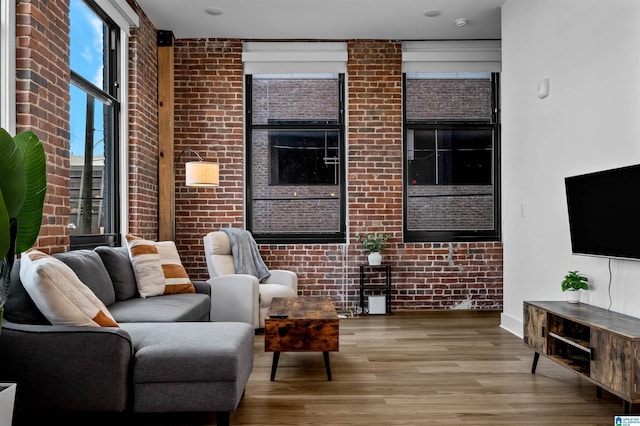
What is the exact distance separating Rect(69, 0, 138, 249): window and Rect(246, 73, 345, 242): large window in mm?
1664

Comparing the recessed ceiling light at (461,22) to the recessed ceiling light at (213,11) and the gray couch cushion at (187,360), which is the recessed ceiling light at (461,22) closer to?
the recessed ceiling light at (213,11)

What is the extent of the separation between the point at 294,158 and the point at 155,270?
2.57 meters

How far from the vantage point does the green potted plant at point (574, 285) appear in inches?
148

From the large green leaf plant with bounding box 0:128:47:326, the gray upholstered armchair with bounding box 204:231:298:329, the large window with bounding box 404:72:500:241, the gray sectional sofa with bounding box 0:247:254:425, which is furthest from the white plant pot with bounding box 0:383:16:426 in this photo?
the large window with bounding box 404:72:500:241

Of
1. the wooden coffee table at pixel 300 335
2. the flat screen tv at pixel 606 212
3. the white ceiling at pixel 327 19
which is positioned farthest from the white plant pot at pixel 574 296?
the white ceiling at pixel 327 19

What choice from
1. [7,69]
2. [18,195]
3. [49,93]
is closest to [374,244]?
[49,93]

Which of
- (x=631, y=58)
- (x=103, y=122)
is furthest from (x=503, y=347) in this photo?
(x=103, y=122)

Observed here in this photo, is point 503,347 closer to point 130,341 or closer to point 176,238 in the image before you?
point 130,341

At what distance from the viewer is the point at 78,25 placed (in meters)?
4.48

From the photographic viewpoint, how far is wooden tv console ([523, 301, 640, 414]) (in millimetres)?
2719

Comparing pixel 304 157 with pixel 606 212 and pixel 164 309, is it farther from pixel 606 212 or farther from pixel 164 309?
pixel 606 212

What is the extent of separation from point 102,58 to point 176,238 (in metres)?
2.21

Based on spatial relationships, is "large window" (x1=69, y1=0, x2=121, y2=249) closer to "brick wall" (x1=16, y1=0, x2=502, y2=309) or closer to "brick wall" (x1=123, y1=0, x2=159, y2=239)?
"brick wall" (x1=123, y1=0, x2=159, y2=239)

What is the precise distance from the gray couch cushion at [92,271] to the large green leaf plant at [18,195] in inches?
47.8
